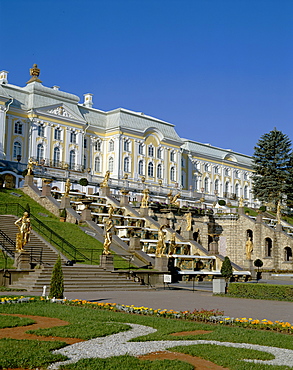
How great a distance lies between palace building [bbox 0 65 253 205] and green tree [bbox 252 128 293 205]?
5.74m

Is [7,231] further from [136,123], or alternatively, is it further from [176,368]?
[136,123]

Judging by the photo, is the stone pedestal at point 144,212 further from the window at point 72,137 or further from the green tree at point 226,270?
the window at point 72,137

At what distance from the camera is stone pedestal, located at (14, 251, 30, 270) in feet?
76.8

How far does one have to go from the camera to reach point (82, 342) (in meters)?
10.4

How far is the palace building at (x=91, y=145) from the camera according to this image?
59.0 metres

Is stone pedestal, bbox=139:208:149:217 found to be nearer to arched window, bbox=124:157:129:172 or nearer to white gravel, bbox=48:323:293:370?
arched window, bbox=124:157:129:172

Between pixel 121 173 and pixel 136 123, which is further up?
pixel 136 123

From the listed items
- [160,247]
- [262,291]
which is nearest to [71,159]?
[160,247]

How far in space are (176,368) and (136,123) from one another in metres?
64.6

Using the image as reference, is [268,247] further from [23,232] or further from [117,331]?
[117,331]

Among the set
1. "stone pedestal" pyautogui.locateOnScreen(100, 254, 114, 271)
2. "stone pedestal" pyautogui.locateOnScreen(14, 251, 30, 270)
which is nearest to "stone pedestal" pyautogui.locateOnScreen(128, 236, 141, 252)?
"stone pedestal" pyautogui.locateOnScreen(100, 254, 114, 271)

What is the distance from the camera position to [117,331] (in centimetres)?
1157

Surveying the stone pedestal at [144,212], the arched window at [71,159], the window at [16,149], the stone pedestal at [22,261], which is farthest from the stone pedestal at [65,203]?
the arched window at [71,159]

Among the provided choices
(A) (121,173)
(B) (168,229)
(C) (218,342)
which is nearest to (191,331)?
(C) (218,342)
